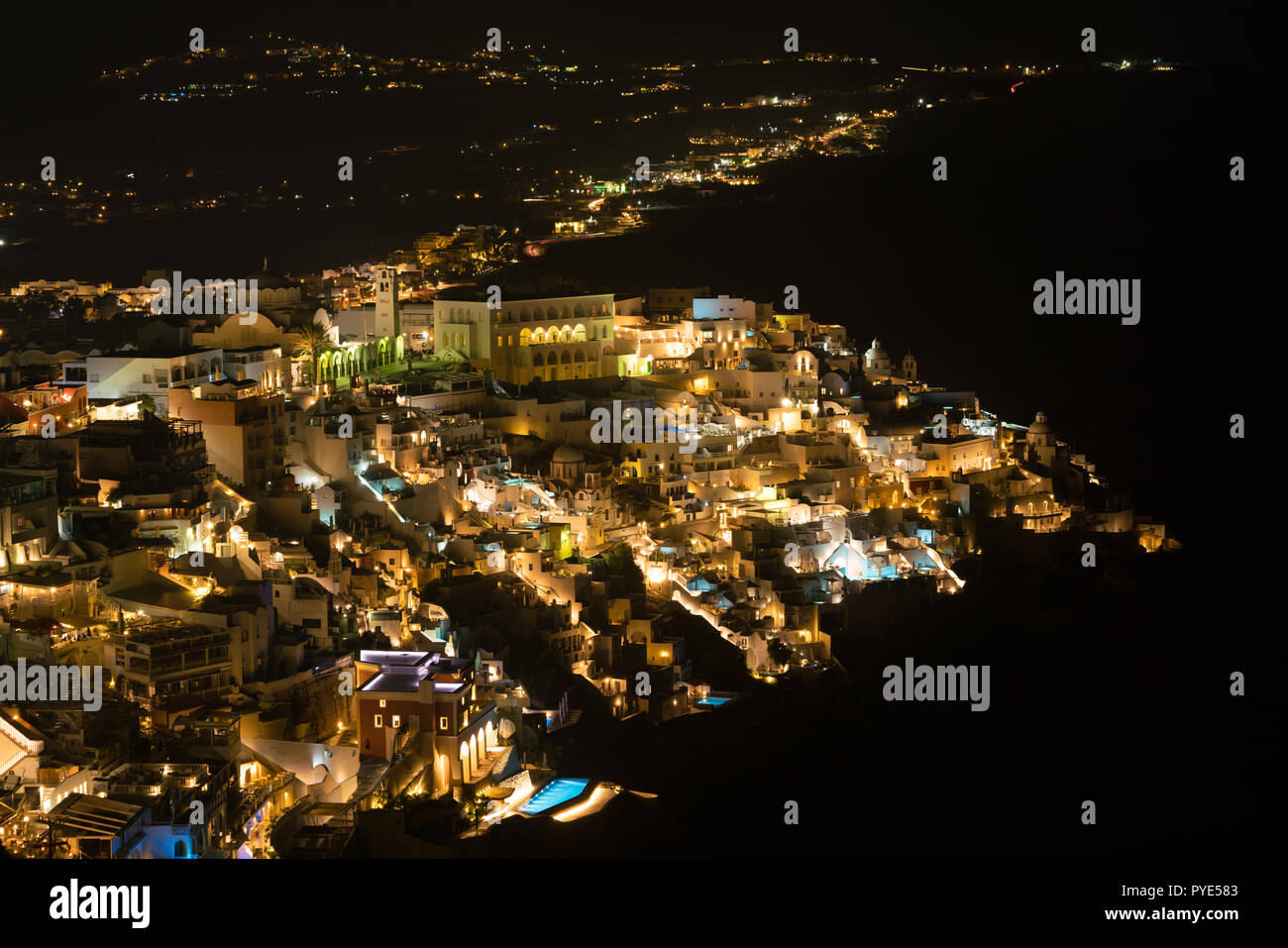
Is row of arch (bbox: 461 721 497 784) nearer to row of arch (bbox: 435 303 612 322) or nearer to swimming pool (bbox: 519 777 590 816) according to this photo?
swimming pool (bbox: 519 777 590 816)

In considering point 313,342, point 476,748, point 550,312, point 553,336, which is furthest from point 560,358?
point 476,748

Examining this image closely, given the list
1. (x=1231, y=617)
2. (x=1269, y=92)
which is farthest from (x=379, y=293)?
(x=1269, y=92)

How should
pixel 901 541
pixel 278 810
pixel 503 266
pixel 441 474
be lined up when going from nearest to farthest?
pixel 278 810 < pixel 441 474 < pixel 901 541 < pixel 503 266

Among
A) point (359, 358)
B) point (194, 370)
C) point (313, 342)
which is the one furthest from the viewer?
point (359, 358)

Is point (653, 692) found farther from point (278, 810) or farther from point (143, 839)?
point (143, 839)

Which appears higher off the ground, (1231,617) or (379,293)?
(379,293)

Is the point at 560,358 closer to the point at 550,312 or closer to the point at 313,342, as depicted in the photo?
the point at 550,312

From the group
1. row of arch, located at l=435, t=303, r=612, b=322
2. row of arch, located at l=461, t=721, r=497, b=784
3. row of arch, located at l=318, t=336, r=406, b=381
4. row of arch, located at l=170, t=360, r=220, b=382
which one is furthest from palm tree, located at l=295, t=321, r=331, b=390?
row of arch, located at l=461, t=721, r=497, b=784
